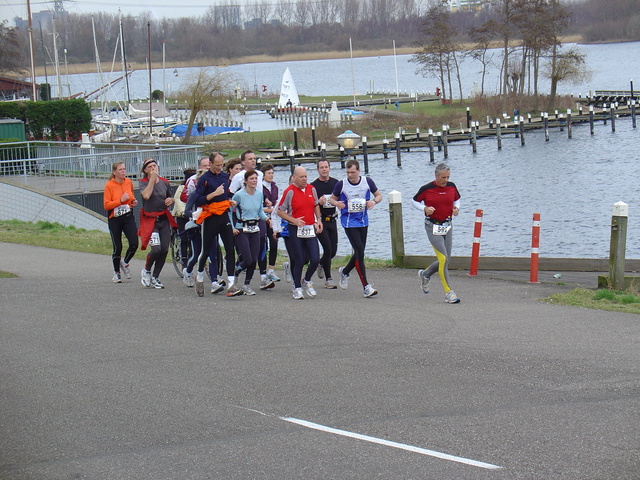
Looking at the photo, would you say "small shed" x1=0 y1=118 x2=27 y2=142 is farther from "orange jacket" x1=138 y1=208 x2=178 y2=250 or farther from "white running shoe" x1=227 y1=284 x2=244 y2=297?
"white running shoe" x1=227 y1=284 x2=244 y2=297

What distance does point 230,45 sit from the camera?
189 meters

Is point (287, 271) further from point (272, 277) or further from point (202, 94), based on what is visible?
point (202, 94)

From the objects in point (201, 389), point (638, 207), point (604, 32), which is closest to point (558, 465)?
point (201, 389)

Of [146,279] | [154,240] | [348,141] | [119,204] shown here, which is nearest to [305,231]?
[154,240]

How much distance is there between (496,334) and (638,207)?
1265 inches

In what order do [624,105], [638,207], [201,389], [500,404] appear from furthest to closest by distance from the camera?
1. [624,105]
2. [638,207]
3. [201,389]
4. [500,404]

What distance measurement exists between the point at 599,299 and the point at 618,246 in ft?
3.84

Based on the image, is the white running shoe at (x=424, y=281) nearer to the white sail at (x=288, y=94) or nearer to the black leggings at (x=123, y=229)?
the black leggings at (x=123, y=229)

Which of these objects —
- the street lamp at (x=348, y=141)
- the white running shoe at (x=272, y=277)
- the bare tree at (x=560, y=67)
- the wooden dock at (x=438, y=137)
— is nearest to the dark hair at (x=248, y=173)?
the white running shoe at (x=272, y=277)

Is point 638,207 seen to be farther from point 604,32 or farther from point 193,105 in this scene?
point 604,32

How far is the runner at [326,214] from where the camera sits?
45.3ft

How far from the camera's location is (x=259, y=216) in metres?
13.4

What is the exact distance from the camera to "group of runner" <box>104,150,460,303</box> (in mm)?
13133

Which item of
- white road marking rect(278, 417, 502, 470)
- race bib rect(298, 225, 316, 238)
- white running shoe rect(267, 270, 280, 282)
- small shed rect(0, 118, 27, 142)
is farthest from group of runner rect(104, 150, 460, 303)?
small shed rect(0, 118, 27, 142)
